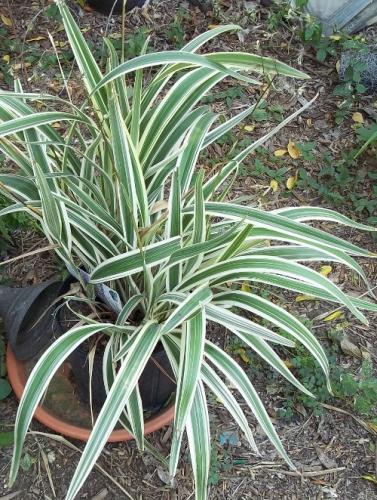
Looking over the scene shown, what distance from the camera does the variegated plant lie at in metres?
1.19

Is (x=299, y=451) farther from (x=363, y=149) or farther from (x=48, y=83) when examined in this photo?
(x=48, y=83)

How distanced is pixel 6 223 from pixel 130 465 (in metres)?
0.79

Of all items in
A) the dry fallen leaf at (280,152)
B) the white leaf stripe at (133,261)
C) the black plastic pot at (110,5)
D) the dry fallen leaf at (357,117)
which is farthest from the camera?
the black plastic pot at (110,5)

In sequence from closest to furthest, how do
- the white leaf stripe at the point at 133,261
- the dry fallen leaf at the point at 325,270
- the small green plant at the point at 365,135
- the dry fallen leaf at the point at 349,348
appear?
1. the white leaf stripe at the point at 133,261
2. the dry fallen leaf at the point at 349,348
3. the dry fallen leaf at the point at 325,270
4. the small green plant at the point at 365,135

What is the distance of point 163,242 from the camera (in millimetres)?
1250

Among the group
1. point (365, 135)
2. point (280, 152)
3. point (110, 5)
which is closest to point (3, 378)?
point (280, 152)

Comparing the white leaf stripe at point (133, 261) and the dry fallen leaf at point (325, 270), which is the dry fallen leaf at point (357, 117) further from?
A: the white leaf stripe at point (133, 261)

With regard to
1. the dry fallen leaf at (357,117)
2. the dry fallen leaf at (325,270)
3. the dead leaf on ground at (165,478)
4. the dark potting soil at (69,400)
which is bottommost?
the dead leaf on ground at (165,478)

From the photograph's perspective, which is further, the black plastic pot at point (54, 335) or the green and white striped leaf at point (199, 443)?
the black plastic pot at point (54, 335)

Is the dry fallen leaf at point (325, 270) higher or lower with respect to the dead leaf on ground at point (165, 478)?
higher

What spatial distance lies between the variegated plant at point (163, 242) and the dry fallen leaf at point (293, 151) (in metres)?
0.89

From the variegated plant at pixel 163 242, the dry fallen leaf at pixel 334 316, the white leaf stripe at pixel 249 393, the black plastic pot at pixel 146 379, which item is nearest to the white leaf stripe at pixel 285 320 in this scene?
the variegated plant at pixel 163 242

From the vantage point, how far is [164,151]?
1.47m

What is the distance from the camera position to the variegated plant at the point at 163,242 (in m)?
1.19
